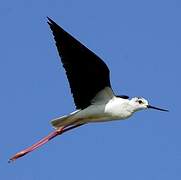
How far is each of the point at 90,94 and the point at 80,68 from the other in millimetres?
674

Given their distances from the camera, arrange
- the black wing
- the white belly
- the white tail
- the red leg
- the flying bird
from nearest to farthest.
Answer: the black wing
the flying bird
the white belly
the white tail
the red leg

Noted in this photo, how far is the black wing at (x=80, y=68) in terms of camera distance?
11891 millimetres

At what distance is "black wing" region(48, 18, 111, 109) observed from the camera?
1189 centimetres

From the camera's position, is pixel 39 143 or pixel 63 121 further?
pixel 39 143

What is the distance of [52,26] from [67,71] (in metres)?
1.02

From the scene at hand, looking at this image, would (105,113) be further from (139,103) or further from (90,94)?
(139,103)

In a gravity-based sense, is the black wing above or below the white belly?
→ above

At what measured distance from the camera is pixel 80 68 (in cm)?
1239

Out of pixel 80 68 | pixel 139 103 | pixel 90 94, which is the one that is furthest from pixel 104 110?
pixel 80 68

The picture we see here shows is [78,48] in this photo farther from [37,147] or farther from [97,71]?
[37,147]

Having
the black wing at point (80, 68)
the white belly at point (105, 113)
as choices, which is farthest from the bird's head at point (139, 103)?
the black wing at point (80, 68)

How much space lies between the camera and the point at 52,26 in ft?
38.2

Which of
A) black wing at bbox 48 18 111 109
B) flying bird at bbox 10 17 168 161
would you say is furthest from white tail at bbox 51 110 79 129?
black wing at bbox 48 18 111 109

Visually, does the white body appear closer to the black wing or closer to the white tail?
the white tail
